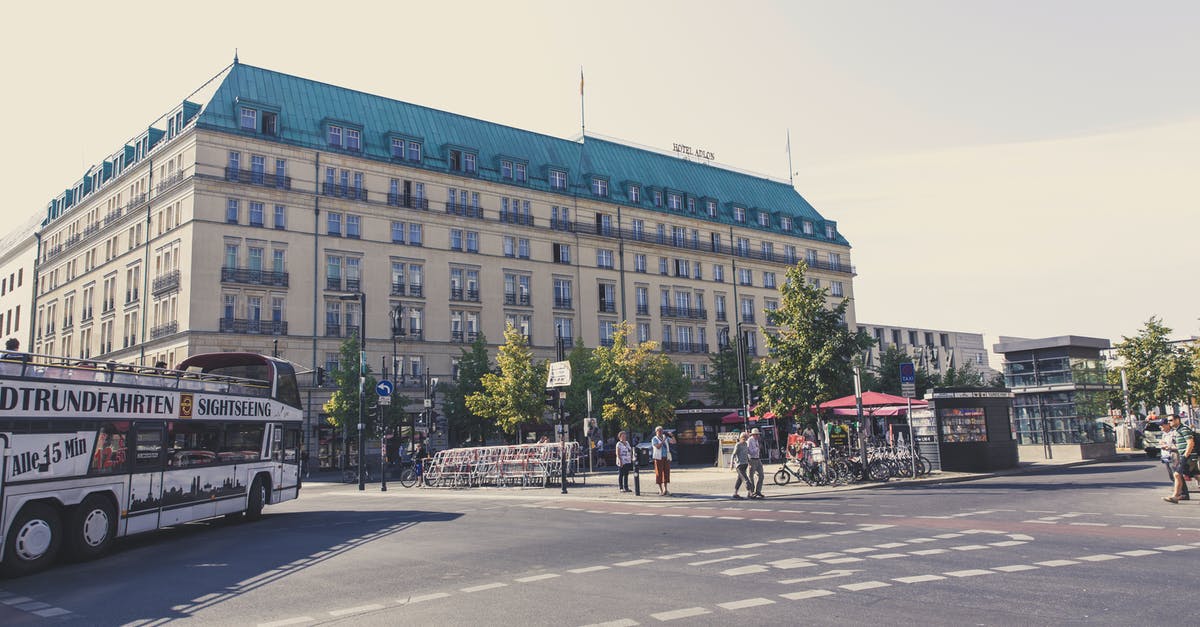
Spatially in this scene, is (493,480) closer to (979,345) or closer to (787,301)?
(787,301)

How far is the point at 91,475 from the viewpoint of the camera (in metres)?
13.4

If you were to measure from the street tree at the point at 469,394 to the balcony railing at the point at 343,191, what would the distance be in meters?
12.5

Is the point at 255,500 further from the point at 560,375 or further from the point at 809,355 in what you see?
the point at 809,355

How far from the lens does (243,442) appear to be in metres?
18.7

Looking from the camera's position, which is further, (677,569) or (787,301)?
(787,301)

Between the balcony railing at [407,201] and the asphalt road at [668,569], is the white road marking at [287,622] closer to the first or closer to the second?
the asphalt road at [668,569]

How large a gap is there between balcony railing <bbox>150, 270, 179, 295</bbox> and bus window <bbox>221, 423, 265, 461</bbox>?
3382 centimetres

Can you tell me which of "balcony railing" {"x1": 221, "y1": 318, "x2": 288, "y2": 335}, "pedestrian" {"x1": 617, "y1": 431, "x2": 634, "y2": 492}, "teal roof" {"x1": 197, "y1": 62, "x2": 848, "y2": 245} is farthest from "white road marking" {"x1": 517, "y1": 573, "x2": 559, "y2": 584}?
"teal roof" {"x1": 197, "y1": 62, "x2": 848, "y2": 245}

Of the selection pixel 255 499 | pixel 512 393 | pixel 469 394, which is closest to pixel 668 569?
pixel 255 499

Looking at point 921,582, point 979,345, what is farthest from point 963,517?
point 979,345

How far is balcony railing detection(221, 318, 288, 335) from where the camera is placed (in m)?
48.1

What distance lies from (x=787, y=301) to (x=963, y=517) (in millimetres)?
16387

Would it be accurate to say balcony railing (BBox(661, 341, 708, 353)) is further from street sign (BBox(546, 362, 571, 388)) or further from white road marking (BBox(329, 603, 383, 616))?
white road marking (BBox(329, 603, 383, 616))

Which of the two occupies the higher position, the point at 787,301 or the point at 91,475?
the point at 787,301
